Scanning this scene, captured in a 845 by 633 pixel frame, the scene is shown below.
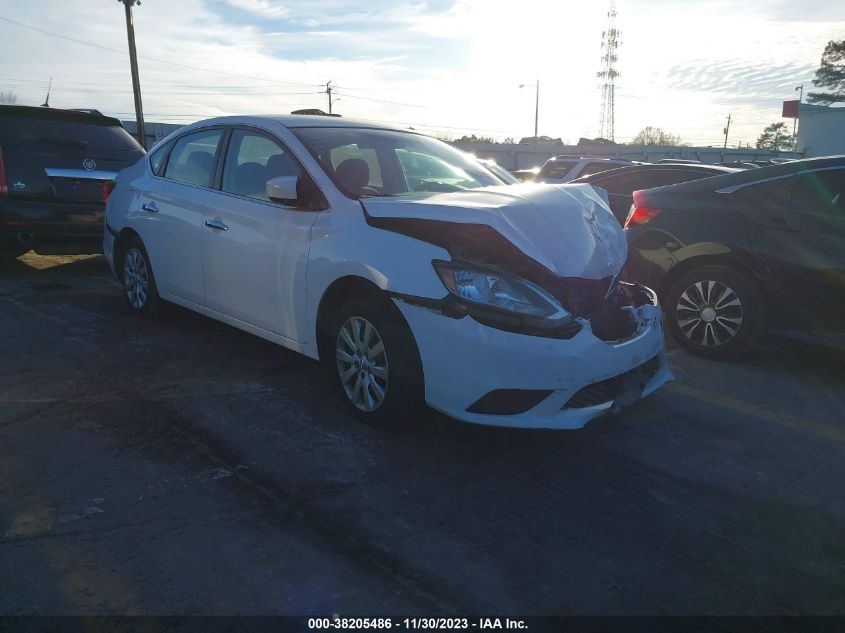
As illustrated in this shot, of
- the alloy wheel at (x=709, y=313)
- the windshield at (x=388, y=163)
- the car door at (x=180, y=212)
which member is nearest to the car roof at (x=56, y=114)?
the car door at (x=180, y=212)

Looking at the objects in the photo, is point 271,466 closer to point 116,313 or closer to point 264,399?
point 264,399

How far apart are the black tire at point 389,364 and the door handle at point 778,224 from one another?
3139 millimetres

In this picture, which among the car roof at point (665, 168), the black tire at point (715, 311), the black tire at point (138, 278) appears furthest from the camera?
the car roof at point (665, 168)

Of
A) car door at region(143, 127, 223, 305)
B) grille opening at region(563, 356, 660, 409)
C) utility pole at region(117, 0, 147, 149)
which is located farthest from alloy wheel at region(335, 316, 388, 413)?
utility pole at region(117, 0, 147, 149)

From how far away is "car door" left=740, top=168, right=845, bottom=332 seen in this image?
4.65 metres

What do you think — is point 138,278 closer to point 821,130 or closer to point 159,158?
point 159,158

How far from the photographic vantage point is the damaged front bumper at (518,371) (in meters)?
3.08

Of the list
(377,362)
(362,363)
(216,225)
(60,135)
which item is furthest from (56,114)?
(377,362)

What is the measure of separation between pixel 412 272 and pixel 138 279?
3.42 m

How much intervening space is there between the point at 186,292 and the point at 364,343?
2114 mm

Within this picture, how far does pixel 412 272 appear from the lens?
3.31 metres

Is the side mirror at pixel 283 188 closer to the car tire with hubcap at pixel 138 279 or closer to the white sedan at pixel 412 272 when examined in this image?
the white sedan at pixel 412 272

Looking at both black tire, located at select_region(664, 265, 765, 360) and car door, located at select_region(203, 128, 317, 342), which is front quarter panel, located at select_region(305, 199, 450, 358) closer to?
car door, located at select_region(203, 128, 317, 342)

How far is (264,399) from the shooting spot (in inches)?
164
